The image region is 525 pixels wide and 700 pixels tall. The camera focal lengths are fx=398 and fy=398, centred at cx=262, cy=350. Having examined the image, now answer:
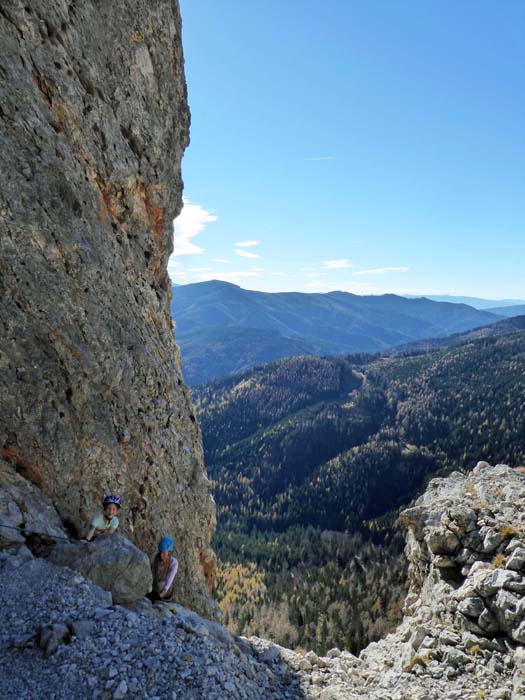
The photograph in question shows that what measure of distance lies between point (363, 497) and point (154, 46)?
190472mm

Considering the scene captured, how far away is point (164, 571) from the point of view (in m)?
15.8

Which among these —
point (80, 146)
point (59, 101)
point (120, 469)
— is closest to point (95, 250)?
point (80, 146)

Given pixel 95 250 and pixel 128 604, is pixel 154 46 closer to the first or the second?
pixel 95 250

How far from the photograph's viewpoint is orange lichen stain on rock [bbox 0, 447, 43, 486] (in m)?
12.8

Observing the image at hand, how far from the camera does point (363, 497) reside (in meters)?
185

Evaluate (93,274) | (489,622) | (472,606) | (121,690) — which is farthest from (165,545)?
(489,622)

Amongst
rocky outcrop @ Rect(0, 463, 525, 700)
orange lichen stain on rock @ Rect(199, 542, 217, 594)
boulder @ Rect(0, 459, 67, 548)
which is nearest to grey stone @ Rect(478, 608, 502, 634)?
rocky outcrop @ Rect(0, 463, 525, 700)

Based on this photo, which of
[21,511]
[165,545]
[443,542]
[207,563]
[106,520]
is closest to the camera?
[21,511]

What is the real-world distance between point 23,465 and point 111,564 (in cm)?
433

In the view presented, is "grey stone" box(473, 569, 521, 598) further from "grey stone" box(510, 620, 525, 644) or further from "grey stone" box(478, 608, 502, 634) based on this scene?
"grey stone" box(510, 620, 525, 644)

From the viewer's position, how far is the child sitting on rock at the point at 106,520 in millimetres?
13445

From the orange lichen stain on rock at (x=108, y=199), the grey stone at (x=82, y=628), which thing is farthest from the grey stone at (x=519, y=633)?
the orange lichen stain on rock at (x=108, y=199)

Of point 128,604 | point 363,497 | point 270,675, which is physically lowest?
point 363,497

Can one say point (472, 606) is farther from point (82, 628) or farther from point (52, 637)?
point (52, 637)
